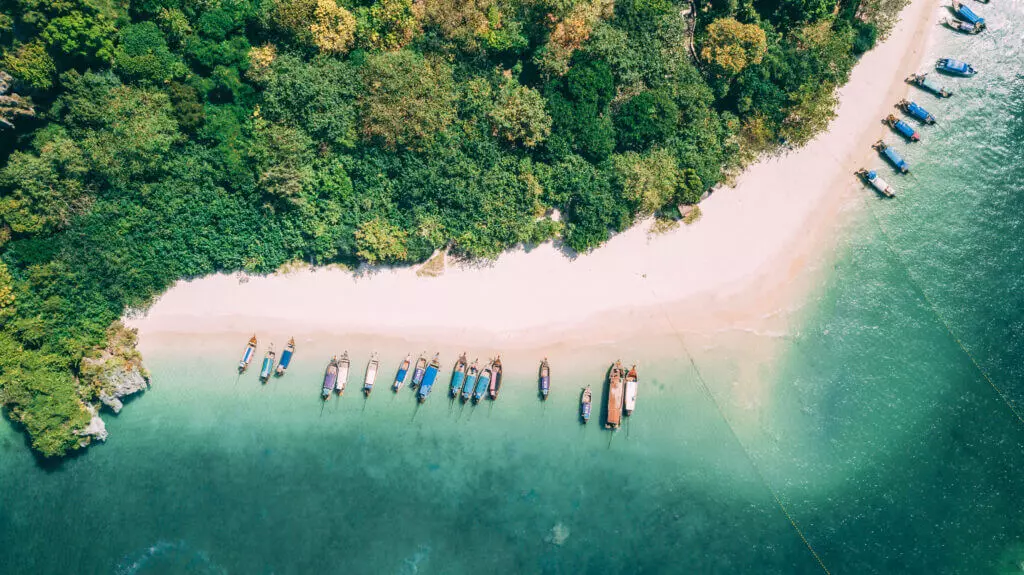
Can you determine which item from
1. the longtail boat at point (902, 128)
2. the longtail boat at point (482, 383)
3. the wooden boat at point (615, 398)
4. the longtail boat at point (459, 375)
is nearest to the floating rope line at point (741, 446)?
the wooden boat at point (615, 398)

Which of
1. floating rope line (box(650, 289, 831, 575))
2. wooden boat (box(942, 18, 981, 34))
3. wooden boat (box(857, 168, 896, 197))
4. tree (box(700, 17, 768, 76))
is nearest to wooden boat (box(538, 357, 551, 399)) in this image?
floating rope line (box(650, 289, 831, 575))

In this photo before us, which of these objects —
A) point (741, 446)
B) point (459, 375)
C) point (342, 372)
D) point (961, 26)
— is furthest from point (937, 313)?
point (342, 372)

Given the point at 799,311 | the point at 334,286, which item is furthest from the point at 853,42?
the point at 334,286

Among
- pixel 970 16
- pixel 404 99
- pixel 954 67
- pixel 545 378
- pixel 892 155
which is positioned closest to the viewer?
pixel 404 99

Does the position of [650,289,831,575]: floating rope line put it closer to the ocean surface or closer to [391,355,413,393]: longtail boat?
the ocean surface

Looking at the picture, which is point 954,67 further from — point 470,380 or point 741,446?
point 470,380

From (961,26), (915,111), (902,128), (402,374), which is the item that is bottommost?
(402,374)

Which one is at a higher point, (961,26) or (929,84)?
(961,26)
